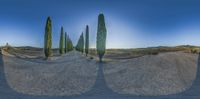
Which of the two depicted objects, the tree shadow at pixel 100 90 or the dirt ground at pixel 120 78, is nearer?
the tree shadow at pixel 100 90

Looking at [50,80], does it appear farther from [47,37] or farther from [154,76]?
[47,37]

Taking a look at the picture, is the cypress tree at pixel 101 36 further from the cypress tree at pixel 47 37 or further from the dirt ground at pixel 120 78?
the cypress tree at pixel 47 37

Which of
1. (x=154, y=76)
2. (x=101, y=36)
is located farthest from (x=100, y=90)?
(x=101, y=36)

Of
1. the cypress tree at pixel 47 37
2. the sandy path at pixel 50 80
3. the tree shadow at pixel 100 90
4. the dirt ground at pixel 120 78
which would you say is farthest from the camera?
the cypress tree at pixel 47 37

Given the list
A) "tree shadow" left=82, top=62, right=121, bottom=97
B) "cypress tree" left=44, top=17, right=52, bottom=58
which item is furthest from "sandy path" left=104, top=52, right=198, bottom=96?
"cypress tree" left=44, top=17, right=52, bottom=58

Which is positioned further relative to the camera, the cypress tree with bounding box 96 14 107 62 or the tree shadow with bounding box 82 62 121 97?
the cypress tree with bounding box 96 14 107 62

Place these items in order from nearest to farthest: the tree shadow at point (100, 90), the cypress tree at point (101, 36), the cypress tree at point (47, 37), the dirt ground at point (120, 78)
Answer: the tree shadow at point (100, 90) → the dirt ground at point (120, 78) → the cypress tree at point (101, 36) → the cypress tree at point (47, 37)

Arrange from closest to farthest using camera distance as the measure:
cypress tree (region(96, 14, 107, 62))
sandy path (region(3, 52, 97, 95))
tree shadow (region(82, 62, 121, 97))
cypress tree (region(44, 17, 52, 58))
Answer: tree shadow (region(82, 62, 121, 97)) → sandy path (region(3, 52, 97, 95)) → cypress tree (region(96, 14, 107, 62)) → cypress tree (region(44, 17, 52, 58))

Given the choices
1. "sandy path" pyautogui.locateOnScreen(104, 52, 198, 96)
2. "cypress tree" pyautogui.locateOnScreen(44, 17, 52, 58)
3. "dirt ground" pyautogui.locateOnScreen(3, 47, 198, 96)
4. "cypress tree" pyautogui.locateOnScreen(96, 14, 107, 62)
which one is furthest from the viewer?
"cypress tree" pyautogui.locateOnScreen(44, 17, 52, 58)

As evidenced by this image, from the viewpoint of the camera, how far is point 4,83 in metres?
21.9

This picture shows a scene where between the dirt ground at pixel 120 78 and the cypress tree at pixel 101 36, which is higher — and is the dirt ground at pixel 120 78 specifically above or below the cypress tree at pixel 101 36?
below

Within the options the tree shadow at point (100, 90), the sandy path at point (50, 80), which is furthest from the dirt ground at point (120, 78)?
the tree shadow at point (100, 90)

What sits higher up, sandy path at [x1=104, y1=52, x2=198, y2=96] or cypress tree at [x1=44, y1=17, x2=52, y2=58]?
cypress tree at [x1=44, y1=17, x2=52, y2=58]

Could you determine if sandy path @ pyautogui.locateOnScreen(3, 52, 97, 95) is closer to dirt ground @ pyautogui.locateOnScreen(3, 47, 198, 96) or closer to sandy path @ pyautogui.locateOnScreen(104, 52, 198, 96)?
dirt ground @ pyautogui.locateOnScreen(3, 47, 198, 96)
